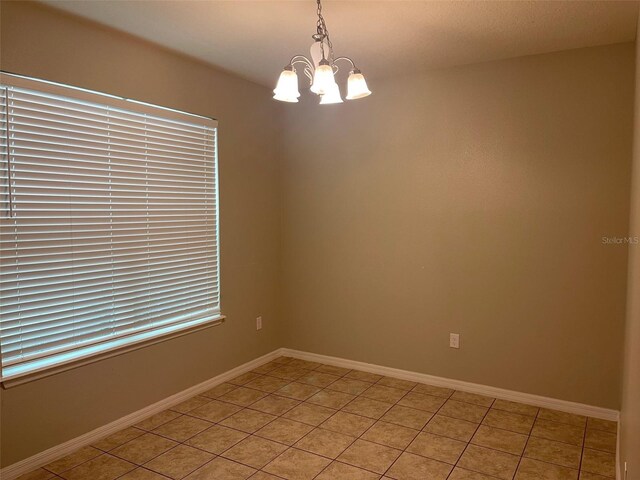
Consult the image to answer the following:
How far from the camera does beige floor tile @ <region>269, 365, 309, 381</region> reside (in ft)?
12.5

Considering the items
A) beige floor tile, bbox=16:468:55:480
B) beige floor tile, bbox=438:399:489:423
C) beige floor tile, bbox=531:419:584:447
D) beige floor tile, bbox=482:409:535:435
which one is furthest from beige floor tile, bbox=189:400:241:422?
beige floor tile, bbox=531:419:584:447

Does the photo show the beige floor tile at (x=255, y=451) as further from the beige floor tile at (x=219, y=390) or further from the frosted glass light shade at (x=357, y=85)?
the frosted glass light shade at (x=357, y=85)

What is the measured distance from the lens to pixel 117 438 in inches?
110

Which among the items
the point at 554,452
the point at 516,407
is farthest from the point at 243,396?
the point at 554,452

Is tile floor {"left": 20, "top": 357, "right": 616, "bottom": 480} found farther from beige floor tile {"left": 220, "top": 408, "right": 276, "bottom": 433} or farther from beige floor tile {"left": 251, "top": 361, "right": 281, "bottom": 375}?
beige floor tile {"left": 251, "top": 361, "right": 281, "bottom": 375}

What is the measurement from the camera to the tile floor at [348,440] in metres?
2.44

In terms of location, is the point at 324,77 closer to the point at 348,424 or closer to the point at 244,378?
the point at 348,424

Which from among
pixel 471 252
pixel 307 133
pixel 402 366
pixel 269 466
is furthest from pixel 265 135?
pixel 269 466

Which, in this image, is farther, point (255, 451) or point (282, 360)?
point (282, 360)

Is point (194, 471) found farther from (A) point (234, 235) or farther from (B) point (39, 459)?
(A) point (234, 235)

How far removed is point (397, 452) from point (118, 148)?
8.22 ft

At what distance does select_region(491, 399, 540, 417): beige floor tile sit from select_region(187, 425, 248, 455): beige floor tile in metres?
1.80

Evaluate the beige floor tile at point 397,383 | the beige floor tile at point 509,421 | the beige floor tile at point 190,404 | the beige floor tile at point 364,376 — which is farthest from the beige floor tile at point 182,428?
the beige floor tile at point 509,421

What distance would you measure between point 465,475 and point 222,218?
2.43 m
